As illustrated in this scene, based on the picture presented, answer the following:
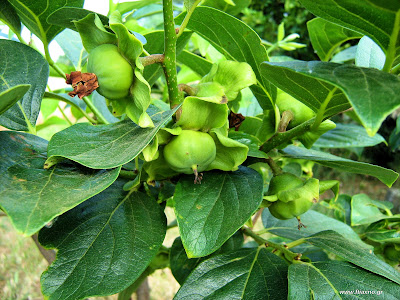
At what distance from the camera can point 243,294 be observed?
46cm

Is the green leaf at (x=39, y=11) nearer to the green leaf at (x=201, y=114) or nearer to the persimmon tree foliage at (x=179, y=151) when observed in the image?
the persimmon tree foliage at (x=179, y=151)

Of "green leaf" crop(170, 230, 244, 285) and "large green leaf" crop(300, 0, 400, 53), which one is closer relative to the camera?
"large green leaf" crop(300, 0, 400, 53)

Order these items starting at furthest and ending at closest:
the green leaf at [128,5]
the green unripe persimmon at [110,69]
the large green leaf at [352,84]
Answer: the green leaf at [128,5], the green unripe persimmon at [110,69], the large green leaf at [352,84]

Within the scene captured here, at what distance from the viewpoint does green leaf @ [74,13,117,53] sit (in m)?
0.39

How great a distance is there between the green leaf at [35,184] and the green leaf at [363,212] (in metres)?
0.67

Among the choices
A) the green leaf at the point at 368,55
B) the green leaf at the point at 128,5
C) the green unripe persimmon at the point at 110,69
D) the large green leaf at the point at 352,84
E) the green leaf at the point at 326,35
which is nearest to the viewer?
the large green leaf at the point at 352,84

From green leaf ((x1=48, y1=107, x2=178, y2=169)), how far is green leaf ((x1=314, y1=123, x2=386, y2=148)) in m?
0.54

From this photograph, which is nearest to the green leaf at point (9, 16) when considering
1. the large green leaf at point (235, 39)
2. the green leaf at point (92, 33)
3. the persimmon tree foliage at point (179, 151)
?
the persimmon tree foliage at point (179, 151)

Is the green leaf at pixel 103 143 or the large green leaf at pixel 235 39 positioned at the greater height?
the large green leaf at pixel 235 39

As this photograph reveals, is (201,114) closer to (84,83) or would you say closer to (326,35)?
(84,83)

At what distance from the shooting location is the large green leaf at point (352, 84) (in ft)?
0.87

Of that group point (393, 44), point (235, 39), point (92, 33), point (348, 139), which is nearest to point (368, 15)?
point (393, 44)

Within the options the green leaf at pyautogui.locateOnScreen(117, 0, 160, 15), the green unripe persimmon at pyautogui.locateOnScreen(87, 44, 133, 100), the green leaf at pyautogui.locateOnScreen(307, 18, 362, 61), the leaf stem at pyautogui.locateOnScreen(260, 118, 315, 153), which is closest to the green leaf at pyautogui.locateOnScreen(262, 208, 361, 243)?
the leaf stem at pyautogui.locateOnScreen(260, 118, 315, 153)

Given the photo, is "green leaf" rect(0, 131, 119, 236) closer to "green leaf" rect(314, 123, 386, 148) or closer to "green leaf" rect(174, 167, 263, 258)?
"green leaf" rect(174, 167, 263, 258)
